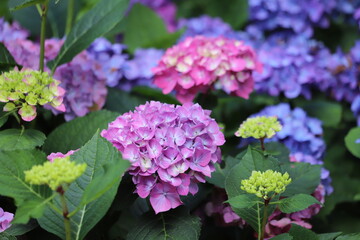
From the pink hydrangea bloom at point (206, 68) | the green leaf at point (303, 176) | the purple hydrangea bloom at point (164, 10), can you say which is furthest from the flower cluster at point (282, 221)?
the purple hydrangea bloom at point (164, 10)

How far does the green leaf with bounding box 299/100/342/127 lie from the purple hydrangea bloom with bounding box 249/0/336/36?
0.84 ft

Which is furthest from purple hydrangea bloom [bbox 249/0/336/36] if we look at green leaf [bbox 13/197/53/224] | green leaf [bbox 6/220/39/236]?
green leaf [bbox 13/197/53/224]

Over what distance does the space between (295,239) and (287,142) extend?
18.5 inches

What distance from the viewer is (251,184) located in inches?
34.3

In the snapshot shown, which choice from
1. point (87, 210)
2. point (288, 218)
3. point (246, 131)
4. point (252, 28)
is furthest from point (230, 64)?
point (252, 28)

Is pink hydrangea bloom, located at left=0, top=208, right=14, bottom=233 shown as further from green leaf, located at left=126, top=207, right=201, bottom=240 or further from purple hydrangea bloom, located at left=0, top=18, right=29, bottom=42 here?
purple hydrangea bloom, located at left=0, top=18, right=29, bottom=42

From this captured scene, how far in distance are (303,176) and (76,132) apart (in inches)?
18.5

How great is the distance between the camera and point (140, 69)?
163 cm

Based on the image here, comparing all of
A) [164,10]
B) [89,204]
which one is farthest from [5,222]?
[164,10]

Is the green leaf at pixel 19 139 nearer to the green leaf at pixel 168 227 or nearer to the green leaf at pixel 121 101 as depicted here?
the green leaf at pixel 168 227

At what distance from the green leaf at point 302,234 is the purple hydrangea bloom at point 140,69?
0.75 m

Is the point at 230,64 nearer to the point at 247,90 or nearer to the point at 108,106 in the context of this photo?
the point at 247,90

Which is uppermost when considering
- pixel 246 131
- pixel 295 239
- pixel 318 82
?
pixel 246 131

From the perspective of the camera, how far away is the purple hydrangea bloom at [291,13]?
6.01 feet
